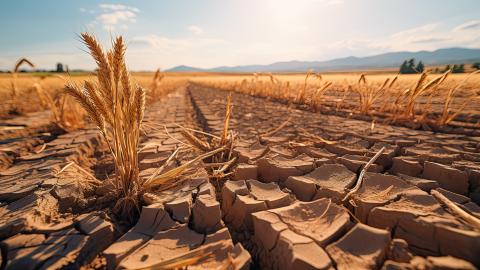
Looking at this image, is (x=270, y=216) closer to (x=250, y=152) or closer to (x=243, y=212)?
(x=243, y=212)

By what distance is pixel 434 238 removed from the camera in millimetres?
1019

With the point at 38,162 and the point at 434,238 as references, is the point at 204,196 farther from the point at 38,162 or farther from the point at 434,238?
the point at 38,162

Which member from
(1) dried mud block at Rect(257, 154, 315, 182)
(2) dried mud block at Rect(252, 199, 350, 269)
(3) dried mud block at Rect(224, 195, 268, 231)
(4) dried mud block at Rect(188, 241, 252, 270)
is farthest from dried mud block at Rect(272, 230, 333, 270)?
(1) dried mud block at Rect(257, 154, 315, 182)

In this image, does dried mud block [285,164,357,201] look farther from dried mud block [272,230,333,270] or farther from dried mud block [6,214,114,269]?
dried mud block [6,214,114,269]

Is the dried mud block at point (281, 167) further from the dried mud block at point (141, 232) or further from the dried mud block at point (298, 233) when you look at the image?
the dried mud block at point (141, 232)

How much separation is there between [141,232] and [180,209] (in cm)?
23

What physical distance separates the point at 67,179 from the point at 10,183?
45cm

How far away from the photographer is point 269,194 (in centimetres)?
150

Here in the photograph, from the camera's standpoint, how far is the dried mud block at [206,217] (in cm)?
125

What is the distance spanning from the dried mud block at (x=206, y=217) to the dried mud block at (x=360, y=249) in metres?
0.56

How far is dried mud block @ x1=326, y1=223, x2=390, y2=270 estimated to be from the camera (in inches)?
36.1

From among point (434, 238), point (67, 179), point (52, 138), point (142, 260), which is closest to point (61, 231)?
point (142, 260)

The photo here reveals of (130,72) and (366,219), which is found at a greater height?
(130,72)

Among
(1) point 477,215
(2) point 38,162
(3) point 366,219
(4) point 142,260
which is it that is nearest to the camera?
(4) point 142,260
